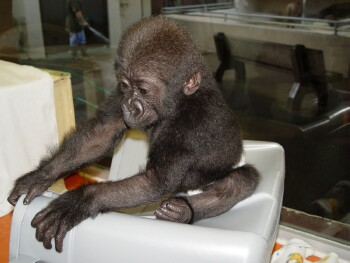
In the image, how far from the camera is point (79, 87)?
12.5 ft

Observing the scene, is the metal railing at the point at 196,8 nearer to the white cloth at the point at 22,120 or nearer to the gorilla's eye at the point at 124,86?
the white cloth at the point at 22,120

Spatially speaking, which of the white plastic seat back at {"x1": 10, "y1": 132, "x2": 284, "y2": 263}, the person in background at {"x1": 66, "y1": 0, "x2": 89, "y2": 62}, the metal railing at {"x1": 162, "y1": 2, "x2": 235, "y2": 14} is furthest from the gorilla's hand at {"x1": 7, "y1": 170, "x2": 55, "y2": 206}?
the person in background at {"x1": 66, "y1": 0, "x2": 89, "y2": 62}

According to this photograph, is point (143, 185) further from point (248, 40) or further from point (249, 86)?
point (249, 86)

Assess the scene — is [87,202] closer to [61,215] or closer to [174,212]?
[61,215]

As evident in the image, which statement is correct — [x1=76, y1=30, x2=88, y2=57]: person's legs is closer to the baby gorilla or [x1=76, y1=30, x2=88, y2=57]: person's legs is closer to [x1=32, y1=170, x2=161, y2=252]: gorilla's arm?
the baby gorilla

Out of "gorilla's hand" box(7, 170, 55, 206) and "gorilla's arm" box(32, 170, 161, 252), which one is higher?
"gorilla's arm" box(32, 170, 161, 252)

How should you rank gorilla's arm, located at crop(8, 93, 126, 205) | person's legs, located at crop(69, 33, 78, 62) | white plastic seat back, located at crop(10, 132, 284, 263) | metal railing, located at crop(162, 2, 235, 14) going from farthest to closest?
person's legs, located at crop(69, 33, 78, 62)
metal railing, located at crop(162, 2, 235, 14)
gorilla's arm, located at crop(8, 93, 126, 205)
white plastic seat back, located at crop(10, 132, 284, 263)

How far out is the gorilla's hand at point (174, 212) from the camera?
1.44 metres

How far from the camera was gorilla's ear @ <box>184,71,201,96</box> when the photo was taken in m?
1.50

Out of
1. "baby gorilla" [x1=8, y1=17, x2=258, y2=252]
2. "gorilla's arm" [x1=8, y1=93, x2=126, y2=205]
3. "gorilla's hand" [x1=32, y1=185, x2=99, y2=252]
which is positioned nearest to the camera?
"gorilla's hand" [x1=32, y1=185, x2=99, y2=252]

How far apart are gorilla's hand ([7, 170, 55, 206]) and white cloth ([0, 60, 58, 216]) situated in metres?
0.28

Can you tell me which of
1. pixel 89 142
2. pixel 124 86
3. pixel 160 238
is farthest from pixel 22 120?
pixel 160 238

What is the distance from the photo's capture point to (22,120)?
74.0 inches

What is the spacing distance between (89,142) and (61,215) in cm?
52
